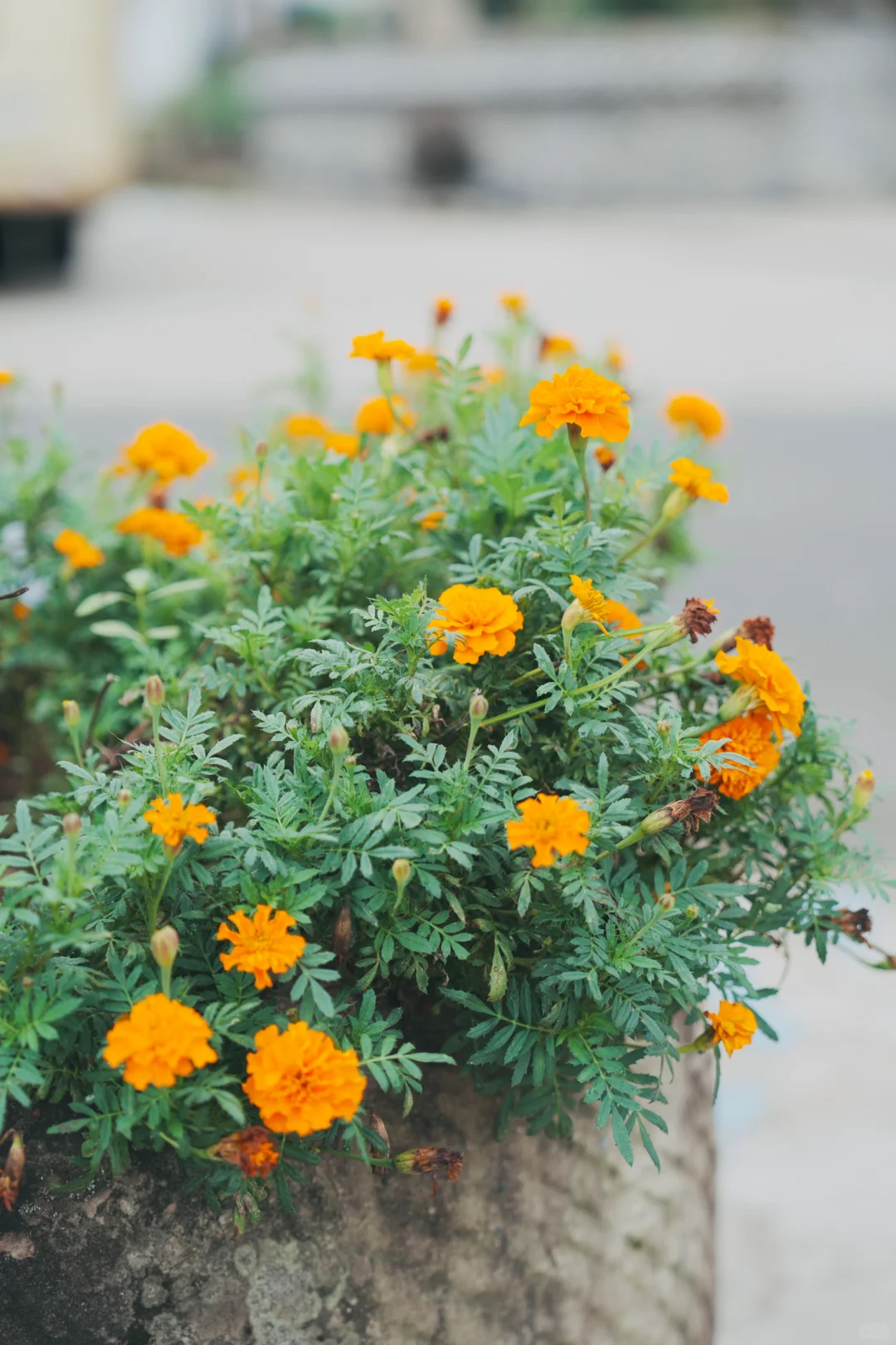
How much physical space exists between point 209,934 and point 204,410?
4.62 metres

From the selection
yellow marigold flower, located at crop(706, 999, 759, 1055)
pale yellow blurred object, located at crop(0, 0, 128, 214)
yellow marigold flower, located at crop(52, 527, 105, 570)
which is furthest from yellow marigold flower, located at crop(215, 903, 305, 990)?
pale yellow blurred object, located at crop(0, 0, 128, 214)

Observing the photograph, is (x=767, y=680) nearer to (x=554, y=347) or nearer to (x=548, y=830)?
(x=548, y=830)

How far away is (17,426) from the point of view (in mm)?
5012


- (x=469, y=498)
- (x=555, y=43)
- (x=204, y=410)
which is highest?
(x=555, y=43)

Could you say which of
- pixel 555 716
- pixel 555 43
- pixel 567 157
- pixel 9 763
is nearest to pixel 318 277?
pixel 567 157

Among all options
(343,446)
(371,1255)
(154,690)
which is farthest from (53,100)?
(371,1255)

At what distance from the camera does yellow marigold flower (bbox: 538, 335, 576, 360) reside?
169 centimetres

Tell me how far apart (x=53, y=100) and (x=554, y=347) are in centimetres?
610

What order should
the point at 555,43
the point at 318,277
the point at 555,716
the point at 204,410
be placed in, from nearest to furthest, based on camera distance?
1. the point at 555,716
2. the point at 204,410
3. the point at 318,277
4. the point at 555,43

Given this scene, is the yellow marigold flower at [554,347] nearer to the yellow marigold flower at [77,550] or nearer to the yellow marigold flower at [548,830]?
the yellow marigold flower at [77,550]

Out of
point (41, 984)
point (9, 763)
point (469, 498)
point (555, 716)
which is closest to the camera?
point (41, 984)

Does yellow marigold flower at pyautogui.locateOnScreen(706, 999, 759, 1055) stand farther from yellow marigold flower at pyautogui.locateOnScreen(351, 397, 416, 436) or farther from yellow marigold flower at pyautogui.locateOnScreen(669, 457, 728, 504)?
yellow marigold flower at pyautogui.locateOnScreen(351, 397, 416, 436)

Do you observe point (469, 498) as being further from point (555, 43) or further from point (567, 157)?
point (555, 43)

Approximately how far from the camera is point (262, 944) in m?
0.97
